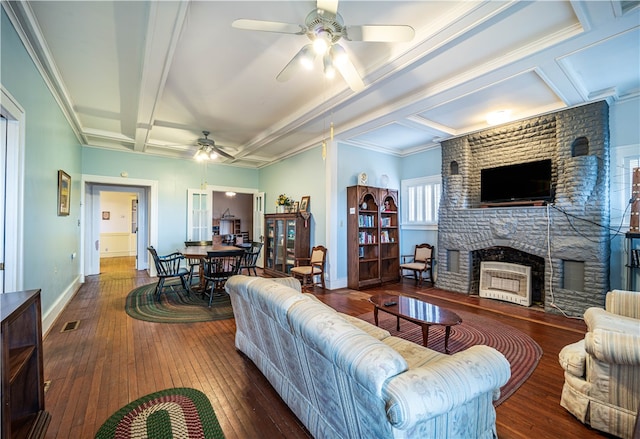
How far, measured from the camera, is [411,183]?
20.3 feet

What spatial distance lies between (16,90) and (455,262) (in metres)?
6.16

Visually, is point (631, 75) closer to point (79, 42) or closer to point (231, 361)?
point (231, 361)

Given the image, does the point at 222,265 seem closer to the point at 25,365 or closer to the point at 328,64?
the point at 25,365

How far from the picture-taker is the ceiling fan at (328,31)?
6.33 ft

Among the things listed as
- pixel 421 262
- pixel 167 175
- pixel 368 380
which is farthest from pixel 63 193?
pixel 421 262

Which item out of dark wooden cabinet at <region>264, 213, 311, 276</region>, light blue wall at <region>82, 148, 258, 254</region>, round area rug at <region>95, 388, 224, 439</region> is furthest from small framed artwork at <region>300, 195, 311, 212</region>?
round area rug at <region>95, 388, 224, 439</region>

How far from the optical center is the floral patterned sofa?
1.08 meters

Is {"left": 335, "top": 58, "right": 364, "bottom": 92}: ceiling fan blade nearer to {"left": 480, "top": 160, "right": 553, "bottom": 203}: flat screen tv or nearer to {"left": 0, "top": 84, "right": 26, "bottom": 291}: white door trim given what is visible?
{"left": 0, "top": 84, "right": 26, "bottom": 291}: white door trim

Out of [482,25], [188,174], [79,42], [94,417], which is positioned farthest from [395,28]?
[188,174]

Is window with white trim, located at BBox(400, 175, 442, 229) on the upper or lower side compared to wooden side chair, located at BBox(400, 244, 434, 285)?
upper

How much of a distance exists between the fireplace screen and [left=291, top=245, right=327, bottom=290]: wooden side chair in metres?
2.85

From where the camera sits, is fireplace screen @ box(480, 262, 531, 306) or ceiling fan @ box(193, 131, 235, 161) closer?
fireplace screen @ box(480, 262, 531, 306)

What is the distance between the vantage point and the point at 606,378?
1.65 m

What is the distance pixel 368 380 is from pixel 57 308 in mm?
4517
